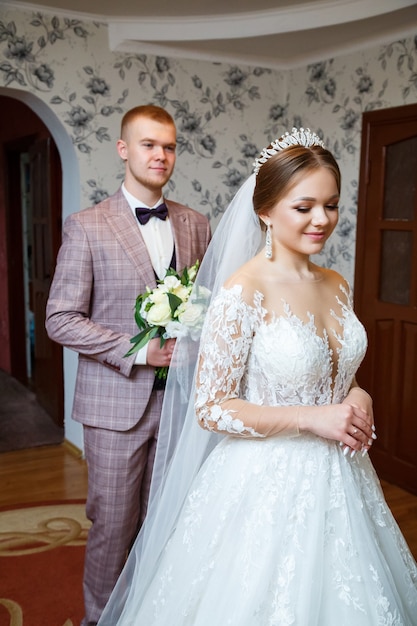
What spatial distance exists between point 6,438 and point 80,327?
2.79 meters

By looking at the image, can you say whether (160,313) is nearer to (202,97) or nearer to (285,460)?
(285,460)

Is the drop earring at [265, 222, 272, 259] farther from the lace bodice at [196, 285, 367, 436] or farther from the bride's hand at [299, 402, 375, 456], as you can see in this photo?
the bride's hand at [299, 402, 375, 456]

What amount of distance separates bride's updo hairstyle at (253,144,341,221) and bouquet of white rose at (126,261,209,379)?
14.6 inches

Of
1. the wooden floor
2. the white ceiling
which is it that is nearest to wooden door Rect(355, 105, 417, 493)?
the wooden floor

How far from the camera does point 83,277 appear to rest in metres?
2.15

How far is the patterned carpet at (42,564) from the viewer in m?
2.54

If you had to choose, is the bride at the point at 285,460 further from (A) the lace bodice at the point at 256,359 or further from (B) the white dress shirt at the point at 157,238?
(B) the white dress shirt at the point at 157,238

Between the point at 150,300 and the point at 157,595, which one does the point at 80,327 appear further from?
the point at 157,595

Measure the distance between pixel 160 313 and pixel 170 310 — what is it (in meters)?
0.03

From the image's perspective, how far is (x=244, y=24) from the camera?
3.80 m

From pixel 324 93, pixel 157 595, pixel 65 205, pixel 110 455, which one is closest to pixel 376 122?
pixel 324 93

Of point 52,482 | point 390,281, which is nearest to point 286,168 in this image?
point 390,281

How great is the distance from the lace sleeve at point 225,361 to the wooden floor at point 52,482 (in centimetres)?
201

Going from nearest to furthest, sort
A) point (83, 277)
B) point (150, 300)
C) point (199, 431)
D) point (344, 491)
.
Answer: point (344, 491) → point (199, 431) → point (150, 300) → point (83, 277)
